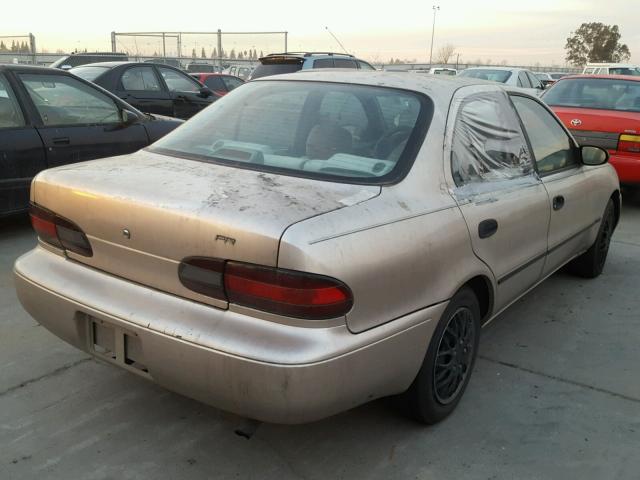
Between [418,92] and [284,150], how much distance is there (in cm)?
71

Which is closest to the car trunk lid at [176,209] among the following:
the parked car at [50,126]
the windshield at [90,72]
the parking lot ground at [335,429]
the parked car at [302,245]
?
the parked car at [302,245]

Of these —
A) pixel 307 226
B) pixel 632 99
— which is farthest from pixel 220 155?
pixel 632 99

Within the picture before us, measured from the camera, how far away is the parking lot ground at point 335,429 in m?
2.51

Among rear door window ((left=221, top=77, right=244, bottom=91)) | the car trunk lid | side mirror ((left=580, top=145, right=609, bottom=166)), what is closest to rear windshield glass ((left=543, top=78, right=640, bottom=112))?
side mirror ((left=580, top=145, right=609, bottom=166))

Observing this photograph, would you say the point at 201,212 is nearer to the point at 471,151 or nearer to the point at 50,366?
the point at 471,151

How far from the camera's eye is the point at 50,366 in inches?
127

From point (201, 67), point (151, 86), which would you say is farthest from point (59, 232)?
point (201, 67)

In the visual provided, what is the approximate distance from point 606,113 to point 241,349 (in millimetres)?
6353

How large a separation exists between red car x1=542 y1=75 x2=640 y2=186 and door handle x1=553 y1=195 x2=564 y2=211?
3566mm

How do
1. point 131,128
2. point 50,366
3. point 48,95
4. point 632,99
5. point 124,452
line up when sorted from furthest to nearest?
point 632,99 < point 131,128 < point 48,95 < point 50,366 < point 124,452

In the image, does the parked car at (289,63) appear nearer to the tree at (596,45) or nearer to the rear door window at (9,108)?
the rear door window at (9,108)

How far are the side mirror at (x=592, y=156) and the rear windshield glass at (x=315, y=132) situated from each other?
6.12ft

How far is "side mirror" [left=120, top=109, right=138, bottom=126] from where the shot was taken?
6.09 m

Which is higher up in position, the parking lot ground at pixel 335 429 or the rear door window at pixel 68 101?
the rear door window at pixel 68 101
